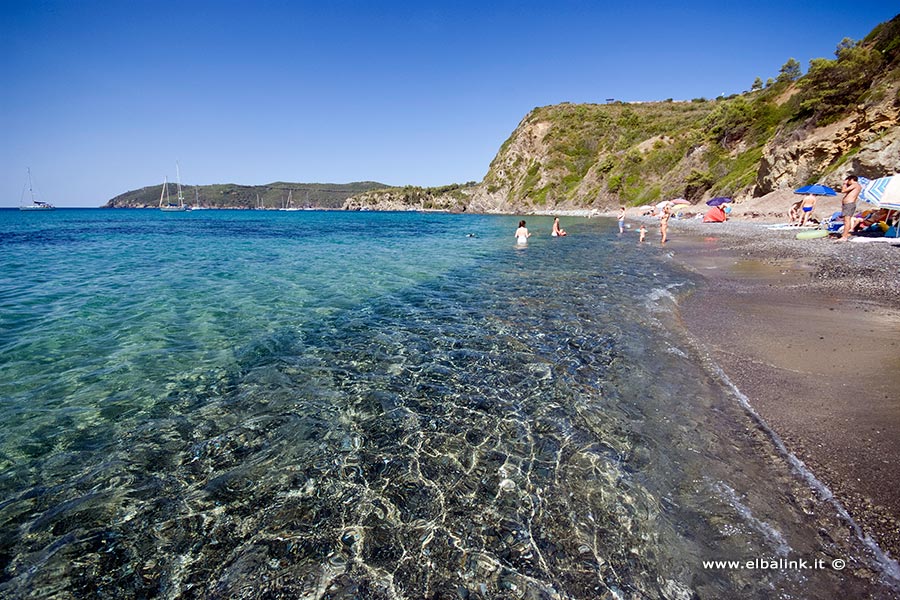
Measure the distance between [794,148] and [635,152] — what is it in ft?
170

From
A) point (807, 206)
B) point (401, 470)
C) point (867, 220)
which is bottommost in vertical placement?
point (401, 470)

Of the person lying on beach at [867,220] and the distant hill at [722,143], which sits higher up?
the distant hill at [722,143]

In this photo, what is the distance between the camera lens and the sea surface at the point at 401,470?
2.84 metres

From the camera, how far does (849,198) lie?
1708 cm

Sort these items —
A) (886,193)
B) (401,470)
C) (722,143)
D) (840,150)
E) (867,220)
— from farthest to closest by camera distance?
(722,143) < (840,150) < (867,220) < (886,193) < (401,470)

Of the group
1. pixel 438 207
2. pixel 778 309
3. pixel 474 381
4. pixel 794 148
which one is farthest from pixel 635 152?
pixel 438 207

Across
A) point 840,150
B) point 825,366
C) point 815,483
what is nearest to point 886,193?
point 825,366

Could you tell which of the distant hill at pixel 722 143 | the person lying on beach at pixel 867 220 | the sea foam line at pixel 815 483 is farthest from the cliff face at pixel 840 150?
the sea foam line at pixel 815 483

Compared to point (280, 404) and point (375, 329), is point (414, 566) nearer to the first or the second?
point (280, 404)

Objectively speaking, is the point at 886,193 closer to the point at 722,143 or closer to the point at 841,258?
the point at 841,258

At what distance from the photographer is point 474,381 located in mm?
5887

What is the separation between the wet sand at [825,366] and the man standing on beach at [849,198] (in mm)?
7134

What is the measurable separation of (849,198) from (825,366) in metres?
17.7

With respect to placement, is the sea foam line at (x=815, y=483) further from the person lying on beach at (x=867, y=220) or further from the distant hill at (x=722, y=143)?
the distant hill at (x=722, y=143)
